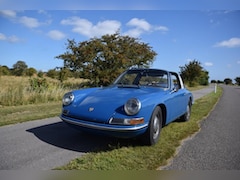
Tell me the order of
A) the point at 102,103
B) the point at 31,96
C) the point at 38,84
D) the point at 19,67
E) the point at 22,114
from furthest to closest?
the point at 19,67 → the point at 38,84 → the point at 31,96 → the point at 22,114 → the point at 102,103

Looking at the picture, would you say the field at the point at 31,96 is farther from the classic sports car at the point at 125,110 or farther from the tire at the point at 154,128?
the tire at the point at 154,128

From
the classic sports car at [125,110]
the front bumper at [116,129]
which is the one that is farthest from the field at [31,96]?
the front bumper at [116,129]

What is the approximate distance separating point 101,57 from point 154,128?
1364cm

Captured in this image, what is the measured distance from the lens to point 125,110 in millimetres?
3270

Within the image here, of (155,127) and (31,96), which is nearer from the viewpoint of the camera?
(155,127)

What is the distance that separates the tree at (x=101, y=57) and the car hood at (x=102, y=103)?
12.4m

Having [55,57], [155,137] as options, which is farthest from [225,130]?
[55,57]

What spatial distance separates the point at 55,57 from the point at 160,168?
1608 cm

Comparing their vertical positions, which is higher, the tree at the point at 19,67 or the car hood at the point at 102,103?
the tree at the point at 19,67

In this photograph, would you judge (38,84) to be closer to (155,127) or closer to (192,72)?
(155,127)

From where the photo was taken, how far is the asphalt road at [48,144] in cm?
295

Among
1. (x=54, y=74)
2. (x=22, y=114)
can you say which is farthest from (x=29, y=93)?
(x=54, y=74)

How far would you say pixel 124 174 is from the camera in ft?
8.33

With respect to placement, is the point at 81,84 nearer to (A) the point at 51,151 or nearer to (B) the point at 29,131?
→ (B) the point at 29,131
